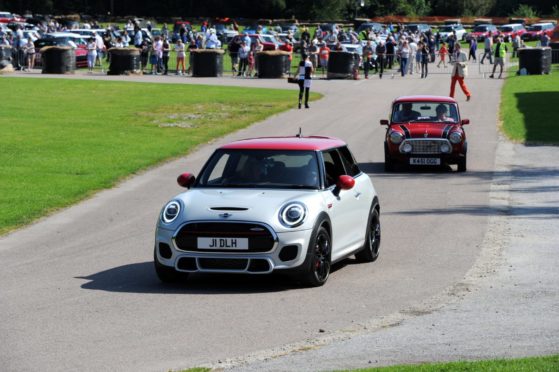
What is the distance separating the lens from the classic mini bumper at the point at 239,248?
1239 cm

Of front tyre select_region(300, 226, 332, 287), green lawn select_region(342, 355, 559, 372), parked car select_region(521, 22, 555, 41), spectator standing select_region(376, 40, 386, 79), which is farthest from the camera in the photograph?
parked car select_region(521, 22, 555, 41)

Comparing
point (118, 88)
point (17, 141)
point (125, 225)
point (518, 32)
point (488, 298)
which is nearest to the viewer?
point (488, 298)

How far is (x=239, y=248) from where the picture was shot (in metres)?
12.4

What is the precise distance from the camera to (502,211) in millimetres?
19297

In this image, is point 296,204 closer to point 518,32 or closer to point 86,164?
point 86,164

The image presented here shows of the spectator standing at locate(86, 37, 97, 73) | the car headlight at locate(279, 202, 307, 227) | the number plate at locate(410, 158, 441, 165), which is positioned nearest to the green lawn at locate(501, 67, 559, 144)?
the number plate at locate(410, 158, 441, 165)

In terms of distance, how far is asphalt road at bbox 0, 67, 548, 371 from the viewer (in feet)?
32.5

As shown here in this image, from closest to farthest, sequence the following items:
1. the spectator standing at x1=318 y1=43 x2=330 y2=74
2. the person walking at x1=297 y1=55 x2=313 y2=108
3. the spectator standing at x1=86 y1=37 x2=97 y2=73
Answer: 1. the person walking at x1=297 y1=55 x2=313 y2=108
2. the spectator standing at x1=318 y1=43 x2=330 y2=74
3. the spectator standing at x1=86 y1=37 x2=97 y2=73

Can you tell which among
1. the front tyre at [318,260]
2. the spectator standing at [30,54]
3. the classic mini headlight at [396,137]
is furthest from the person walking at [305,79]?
the front tyre at [318,260]

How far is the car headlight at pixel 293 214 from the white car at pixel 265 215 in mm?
10

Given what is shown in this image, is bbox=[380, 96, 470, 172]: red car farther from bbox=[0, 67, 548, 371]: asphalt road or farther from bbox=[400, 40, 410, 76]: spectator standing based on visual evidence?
bbox=[400, 40, 410, 76]: spectator standing

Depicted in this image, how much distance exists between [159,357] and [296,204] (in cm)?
342

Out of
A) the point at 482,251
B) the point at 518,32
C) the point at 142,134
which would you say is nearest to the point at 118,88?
the point at 142,134

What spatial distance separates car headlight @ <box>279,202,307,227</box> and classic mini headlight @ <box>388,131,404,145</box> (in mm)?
12091
